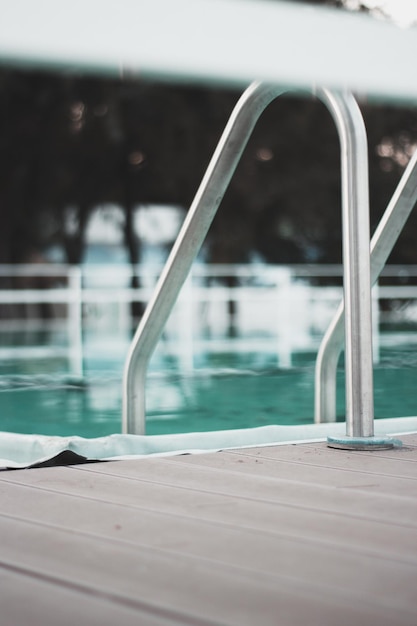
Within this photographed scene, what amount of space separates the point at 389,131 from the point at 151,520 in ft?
34.9

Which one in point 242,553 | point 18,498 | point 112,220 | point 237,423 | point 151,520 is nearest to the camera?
point 242,553

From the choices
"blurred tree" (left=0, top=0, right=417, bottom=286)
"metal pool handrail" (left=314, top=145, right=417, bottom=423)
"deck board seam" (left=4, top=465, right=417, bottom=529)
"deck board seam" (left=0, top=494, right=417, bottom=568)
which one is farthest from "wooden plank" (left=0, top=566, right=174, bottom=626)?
"blurred tree" (left=0, top=0, right=417, bottom=286)

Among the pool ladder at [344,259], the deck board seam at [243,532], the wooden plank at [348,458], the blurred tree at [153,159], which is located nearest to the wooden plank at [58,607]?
the deck board seam at [243,532]

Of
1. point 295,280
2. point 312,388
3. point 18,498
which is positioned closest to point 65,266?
point 295,280

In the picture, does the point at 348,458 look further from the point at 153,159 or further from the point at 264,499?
the point at 153,159

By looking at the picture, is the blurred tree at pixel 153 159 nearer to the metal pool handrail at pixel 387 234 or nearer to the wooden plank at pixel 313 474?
the metal pool handrail at pixel 387 234

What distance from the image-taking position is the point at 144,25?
2.64ft

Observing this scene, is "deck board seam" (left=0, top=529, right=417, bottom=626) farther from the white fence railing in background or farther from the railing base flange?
Answer: the white fence railing in background

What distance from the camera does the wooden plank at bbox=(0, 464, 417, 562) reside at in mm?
804

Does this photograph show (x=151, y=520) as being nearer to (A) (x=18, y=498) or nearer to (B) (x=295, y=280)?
(A) (x=18, y=498)

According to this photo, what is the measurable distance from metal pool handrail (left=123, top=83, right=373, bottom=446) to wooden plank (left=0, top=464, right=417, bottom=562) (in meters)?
0.32

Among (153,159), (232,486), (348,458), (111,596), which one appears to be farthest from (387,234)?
(153,159)

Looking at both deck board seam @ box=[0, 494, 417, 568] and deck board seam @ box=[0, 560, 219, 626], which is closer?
deck board seam @ box=[0, 560, 219, 626]

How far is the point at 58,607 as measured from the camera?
63 centimetres
